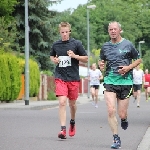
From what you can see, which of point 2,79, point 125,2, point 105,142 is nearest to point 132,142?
point 105,142

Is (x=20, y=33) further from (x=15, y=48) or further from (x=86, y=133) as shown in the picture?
(x=86, y=133)

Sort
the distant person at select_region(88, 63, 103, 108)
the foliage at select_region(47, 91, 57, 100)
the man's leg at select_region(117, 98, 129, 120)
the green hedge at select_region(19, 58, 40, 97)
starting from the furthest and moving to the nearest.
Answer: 1. the foliage at select_region(47, 91, 57, 100)
2. the green hedge at select_region(19, 58, 40, 97)
3. the distant person at select_region(88, 63, 103, 108)
4. the man's leg at select_region(117, 98, 129, 120)

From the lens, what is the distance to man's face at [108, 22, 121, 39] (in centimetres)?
1095

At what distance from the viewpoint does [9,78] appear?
33625mm

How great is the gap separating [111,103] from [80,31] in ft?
266

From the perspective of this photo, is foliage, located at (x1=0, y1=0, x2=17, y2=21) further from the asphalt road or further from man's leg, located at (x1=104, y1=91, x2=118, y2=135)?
man's leg, located at (x1=104, y1=91, x2=118, y2=135)

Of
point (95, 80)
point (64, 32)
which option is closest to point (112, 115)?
point (64, 32)

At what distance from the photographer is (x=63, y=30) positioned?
499 inches

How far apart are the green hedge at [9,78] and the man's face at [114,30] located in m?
21.7

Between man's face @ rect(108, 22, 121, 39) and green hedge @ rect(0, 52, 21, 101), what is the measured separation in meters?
21.7

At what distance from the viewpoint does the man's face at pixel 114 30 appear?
35.9ft

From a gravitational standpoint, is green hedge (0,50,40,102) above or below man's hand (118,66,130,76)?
above

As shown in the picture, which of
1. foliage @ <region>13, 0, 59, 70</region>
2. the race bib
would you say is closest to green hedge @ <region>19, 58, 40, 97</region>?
foliage @ <region>13, 0, 59, 70</region>

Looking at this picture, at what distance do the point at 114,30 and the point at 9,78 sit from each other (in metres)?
23.0
